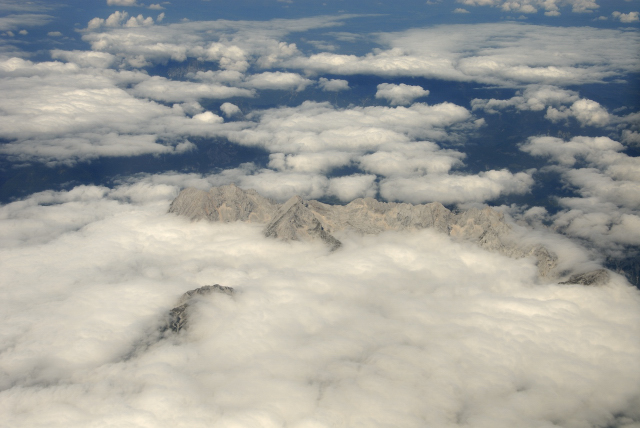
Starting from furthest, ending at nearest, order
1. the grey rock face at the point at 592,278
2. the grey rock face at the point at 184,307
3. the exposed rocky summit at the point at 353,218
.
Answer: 1. the exposed rocky summit at the point at 353,218
2. the grey rock face at the point at 592,278
3. the grey rock face at the point at 184,307

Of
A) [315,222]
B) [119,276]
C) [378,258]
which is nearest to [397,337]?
[378,258]

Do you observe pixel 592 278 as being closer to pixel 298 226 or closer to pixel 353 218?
pixel 353 218

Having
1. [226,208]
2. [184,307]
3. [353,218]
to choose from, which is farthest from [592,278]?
[226,208]

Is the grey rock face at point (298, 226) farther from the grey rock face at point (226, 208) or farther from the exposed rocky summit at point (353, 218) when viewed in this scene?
the grey rock face at point (226, 208)

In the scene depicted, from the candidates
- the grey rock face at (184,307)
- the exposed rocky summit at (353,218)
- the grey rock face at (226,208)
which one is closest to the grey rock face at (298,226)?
the exposed rocky summit at (353,218)

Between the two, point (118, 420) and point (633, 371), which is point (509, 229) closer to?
point (633, 371)
